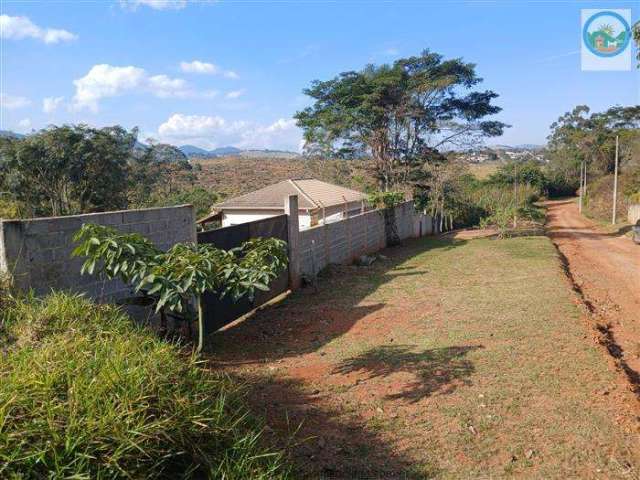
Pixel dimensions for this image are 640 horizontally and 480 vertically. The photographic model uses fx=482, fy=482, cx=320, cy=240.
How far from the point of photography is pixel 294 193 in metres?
23.1

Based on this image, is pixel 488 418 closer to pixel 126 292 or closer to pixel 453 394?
pixel 453 394

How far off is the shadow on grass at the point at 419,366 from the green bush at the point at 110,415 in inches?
81.0

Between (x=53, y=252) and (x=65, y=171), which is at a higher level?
(x=65, y=171)

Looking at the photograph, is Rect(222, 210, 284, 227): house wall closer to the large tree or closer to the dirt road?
the large tree

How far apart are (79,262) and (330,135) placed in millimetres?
17536

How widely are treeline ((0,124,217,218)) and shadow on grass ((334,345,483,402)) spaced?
20.2 m

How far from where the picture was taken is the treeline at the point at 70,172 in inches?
914

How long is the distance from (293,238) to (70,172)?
63.3ft

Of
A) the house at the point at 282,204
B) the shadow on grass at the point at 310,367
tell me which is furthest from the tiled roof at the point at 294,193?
the shadow on grass at the point at 310,367

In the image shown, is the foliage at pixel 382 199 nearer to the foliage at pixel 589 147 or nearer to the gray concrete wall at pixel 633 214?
the gray concrete wall at pixel 633 214

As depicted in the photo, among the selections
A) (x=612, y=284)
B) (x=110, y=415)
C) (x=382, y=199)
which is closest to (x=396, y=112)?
(x=382, y=199)

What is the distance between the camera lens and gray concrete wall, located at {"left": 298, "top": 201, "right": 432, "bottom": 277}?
36.2 ft

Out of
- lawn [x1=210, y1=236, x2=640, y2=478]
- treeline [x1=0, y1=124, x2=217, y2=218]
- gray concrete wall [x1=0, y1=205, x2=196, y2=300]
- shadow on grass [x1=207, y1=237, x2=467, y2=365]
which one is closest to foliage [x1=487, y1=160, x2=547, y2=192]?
treeline [x1=0, y1=124, x2=217, y2=218]

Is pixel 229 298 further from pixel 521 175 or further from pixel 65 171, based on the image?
pixel 521 175
